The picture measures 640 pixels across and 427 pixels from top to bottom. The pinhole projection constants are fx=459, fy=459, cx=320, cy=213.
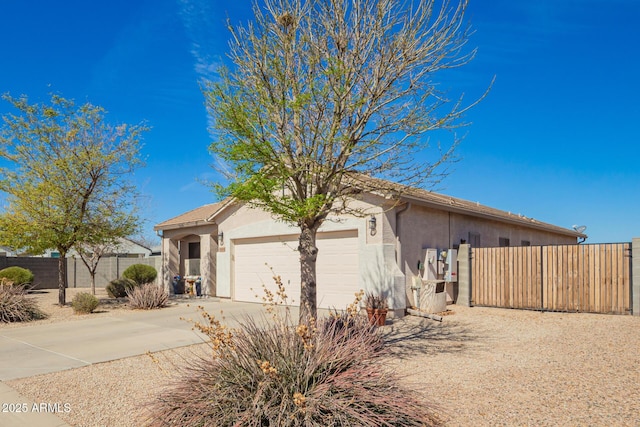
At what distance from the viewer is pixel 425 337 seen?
9.82 metres

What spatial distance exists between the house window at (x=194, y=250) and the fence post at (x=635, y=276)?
1712 centimetres

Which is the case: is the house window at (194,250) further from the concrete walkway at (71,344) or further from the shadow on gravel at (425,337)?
the shadow on gravel at (425,337)

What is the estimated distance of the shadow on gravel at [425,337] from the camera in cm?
845

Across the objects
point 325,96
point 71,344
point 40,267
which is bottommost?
point 40,267

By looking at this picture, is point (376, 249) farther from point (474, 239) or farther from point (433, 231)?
point (474, 239)

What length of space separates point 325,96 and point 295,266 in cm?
846

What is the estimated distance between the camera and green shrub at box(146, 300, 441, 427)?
152 inches

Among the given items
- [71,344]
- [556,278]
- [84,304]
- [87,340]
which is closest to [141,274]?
[84,304]

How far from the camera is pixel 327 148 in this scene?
320 inches

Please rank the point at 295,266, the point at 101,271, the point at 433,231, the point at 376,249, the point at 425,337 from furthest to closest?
the point at 101,271
the point at 295,266
the point at 433,231
the point at 376,249
the point at 425,337

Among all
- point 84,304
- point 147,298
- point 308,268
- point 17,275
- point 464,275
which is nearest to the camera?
point 308,268

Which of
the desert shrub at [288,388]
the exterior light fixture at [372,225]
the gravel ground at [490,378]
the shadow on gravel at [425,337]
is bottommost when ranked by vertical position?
the shadow on gravel at [425,337]

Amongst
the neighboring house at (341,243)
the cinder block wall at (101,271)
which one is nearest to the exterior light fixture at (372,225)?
the neighboring house at (341,243)

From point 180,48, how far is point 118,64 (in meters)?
3.44
